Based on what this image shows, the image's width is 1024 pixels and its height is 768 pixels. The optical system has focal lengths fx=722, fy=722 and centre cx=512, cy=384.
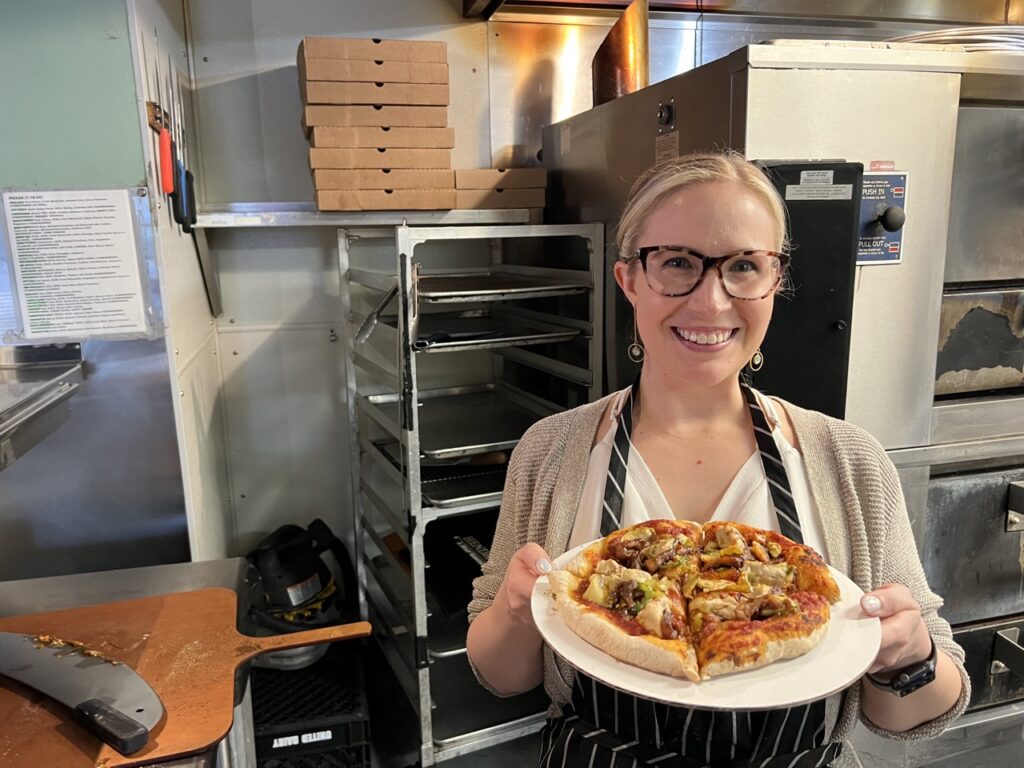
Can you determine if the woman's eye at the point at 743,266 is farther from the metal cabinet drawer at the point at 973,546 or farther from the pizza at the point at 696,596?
the metal cabinet drawer at the point at 973,546

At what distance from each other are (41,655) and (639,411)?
100 cm

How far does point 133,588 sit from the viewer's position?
1.42m

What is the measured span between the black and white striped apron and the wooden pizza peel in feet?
1.27

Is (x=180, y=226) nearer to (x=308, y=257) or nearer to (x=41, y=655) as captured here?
(x=308, y=257)

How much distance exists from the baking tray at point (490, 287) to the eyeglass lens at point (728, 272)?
880 mm

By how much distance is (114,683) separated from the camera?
3.42 ft

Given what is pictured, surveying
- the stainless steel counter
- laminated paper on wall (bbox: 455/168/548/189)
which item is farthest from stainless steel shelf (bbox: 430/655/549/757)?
laminated paper on wall (bbox: 455/168/548/189)

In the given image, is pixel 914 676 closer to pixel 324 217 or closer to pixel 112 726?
pixel 112 726

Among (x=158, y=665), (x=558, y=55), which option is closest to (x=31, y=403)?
(x=158, y=665)

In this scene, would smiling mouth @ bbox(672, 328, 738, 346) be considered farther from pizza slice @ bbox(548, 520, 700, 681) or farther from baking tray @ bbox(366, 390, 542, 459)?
baking tray @ bbox(366, 390, 542, 459)

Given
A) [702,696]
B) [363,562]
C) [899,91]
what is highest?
[899,91]

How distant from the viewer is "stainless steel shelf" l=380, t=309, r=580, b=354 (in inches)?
76.6

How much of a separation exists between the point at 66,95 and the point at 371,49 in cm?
89

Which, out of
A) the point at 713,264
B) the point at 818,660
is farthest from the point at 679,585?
the point at 713,264
